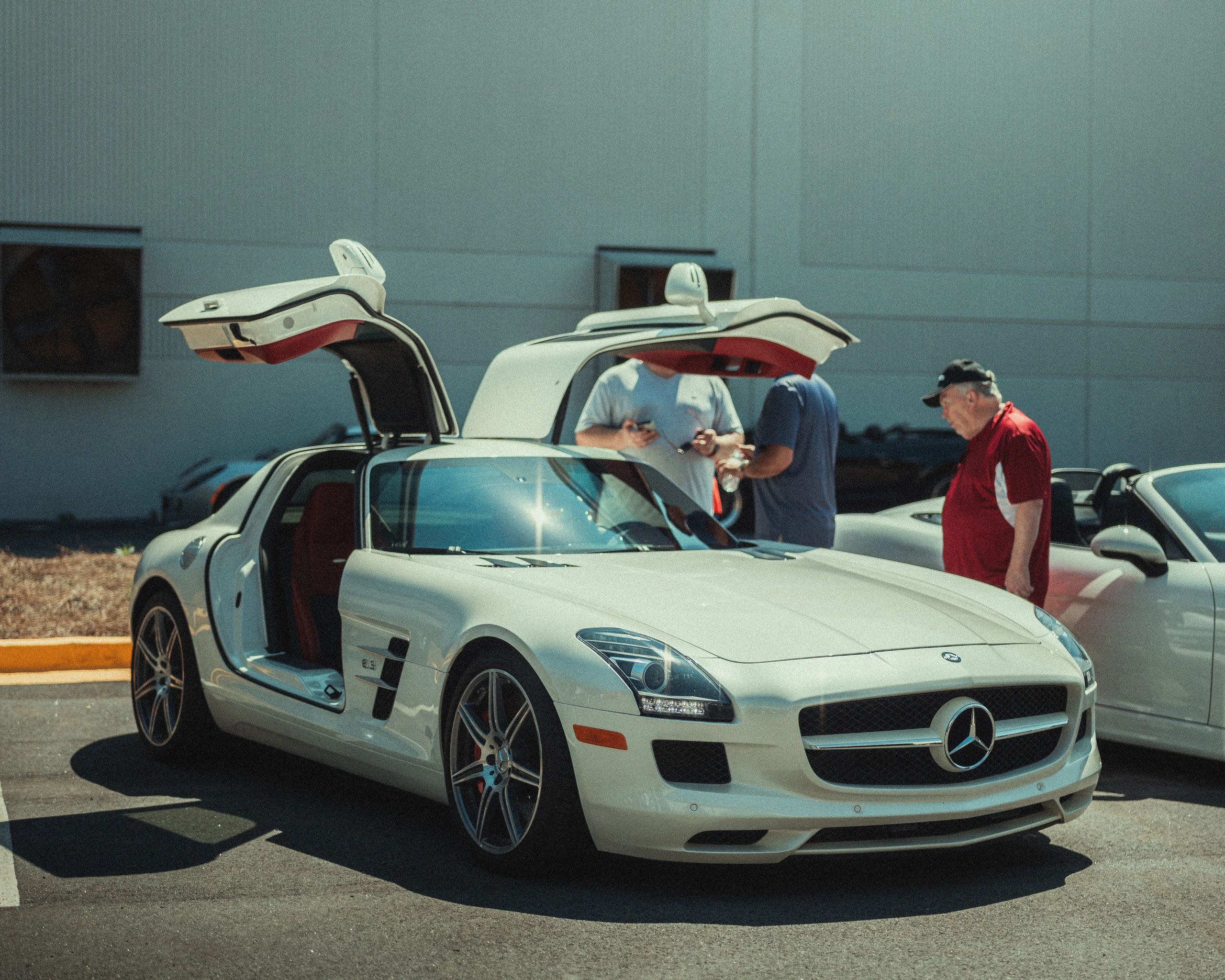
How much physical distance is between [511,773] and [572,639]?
1.44 ft

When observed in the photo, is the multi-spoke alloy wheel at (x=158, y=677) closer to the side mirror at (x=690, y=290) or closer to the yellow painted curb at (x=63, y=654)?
the yellow painted curb at (x=63, y=654)

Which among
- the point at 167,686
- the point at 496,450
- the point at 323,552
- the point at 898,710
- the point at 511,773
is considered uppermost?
the point at 496,450

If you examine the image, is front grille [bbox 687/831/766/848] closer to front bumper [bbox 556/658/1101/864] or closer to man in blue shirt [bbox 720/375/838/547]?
front bumper [bbox 556/658/1101/864]

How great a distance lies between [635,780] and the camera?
3771mm

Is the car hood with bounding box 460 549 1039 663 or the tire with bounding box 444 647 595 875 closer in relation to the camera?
the tire with bounding box 444 647 595 875

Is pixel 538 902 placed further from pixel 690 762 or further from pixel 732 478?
pixel 732 478

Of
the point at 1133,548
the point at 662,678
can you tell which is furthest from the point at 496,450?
the point at 1133,548

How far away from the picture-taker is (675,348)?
5.99m

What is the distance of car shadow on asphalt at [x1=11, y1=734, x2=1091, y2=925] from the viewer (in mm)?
3803

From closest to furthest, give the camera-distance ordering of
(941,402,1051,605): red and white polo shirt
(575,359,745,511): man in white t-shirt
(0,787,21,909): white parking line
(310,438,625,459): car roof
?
(0,787,21,909): white parking line
(310,438,625,459): car roof
(941,402,1051,605): red and white polo shirt
(575,359,745,511): man in white t-shirt

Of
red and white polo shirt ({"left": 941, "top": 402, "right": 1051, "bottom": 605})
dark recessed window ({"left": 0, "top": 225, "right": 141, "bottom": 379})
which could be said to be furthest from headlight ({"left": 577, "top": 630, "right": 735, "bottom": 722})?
dark recessed window ({"left": 0, "top": 225, "right": 141, "bottom": 379})

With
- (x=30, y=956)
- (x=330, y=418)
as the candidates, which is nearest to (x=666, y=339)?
(x=30, y=956)

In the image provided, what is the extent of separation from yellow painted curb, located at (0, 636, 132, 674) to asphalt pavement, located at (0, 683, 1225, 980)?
10.1 ft

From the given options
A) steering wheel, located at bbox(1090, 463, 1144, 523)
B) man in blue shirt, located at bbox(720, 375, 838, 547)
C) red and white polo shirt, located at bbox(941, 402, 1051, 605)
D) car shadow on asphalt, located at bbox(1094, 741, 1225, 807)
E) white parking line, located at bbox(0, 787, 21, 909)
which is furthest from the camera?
man in blue shirt, located at bbox(720, 375, 838, 547)
